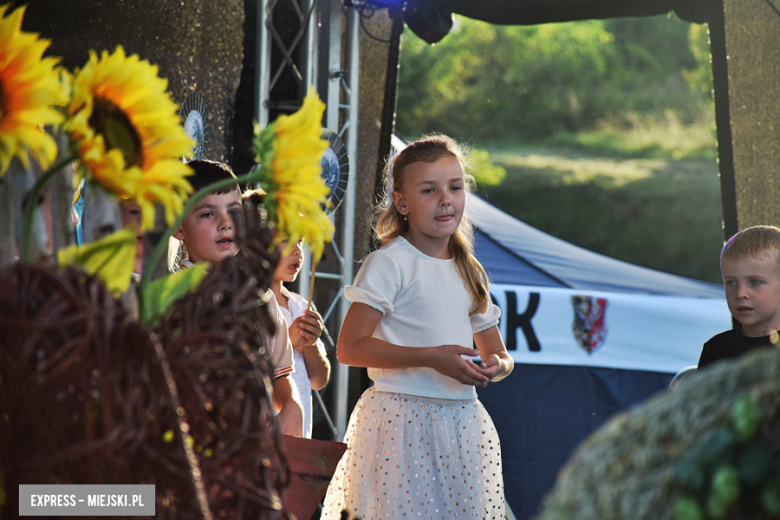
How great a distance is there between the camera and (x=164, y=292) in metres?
0.64

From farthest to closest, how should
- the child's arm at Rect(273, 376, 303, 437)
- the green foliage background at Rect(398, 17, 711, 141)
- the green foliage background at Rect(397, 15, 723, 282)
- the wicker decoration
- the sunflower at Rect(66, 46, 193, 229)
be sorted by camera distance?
the green foliage background at Rect(398, 17, 711, 141) → the green foliage background at Rect(397, 15, 723, 282) → the child's arm at Rect(273, 376, 303, 437) → the sunflower at Rect(66, 46, 193, 229) → the wicker decoration

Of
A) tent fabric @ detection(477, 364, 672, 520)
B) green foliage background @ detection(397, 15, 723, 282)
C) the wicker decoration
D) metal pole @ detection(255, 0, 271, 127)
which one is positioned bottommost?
tent fabric @ detection(477, 364, 672, 520)

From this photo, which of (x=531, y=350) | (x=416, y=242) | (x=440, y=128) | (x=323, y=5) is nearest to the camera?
(x=416, y=242)

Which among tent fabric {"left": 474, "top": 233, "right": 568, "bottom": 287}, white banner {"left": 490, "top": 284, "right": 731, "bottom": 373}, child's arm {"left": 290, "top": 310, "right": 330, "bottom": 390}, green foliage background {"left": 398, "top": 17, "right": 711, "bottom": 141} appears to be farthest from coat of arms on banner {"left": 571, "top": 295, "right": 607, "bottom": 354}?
green foliage background {"left": 398, "top": 17, "right": 711, "bottom": 141}

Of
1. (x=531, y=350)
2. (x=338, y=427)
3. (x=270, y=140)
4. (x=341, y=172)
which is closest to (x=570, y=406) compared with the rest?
(x=531, y=350)

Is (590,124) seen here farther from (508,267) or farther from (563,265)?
(508,267)

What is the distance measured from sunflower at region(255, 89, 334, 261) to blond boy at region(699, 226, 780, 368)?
64.4 inches

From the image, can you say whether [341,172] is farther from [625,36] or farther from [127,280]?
[625,36]

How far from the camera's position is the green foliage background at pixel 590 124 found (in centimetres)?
2084

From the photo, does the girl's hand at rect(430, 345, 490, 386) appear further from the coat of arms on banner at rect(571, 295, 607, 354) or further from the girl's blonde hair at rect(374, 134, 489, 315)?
the coat of arms on banner at rect(571, 295, 607, 354)

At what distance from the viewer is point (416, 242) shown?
1.97 m

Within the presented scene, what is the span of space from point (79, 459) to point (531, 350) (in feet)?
10.9

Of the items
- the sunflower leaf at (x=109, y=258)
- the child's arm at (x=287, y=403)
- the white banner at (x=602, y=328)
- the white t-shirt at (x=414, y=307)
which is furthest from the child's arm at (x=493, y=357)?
the white banner at (x=602, y=328)

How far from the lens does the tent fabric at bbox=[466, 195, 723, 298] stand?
4.69 metres
